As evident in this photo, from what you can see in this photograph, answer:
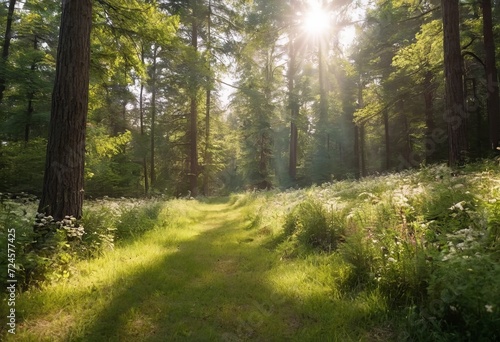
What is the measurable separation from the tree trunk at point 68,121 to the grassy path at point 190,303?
1.36m

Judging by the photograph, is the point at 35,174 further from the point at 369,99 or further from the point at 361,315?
the point at 369,99

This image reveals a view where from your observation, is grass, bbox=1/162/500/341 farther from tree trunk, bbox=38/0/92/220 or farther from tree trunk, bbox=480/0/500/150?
tree trunk, bbox=480/0/500/150

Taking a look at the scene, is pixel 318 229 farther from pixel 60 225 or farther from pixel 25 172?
pixel 25 172

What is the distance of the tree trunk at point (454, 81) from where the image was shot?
8.86 m

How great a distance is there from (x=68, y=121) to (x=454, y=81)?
1046cm

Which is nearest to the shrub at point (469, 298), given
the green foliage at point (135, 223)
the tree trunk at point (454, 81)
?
the green foliage at point (135, 223)

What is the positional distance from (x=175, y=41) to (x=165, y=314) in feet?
21.8

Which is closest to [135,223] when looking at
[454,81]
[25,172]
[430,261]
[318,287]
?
→ [318,287]

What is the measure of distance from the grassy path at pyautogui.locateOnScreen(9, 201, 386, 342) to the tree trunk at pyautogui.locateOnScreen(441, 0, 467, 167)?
678cm

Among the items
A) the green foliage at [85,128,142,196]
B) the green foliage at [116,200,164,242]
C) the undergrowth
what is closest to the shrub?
the undergrowth

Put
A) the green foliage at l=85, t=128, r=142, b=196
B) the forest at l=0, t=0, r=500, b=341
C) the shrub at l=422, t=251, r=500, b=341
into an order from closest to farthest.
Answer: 1. the shrub at l=422, t=251, r=500, b=341
2. the forest at l=0, t=0, r=500, b=341
3. the green foliage at l=85, t=128, r=142, b=196

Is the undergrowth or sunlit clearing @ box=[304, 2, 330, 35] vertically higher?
sunlit clearing @ box=[304, 2, 330, 35]

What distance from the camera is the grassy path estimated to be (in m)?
3.29

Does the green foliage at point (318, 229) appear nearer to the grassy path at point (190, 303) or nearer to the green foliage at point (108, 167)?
the grassy path at point (190, 303)
